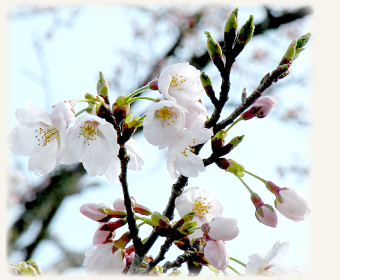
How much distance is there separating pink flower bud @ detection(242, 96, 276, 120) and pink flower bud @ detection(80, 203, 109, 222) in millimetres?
455

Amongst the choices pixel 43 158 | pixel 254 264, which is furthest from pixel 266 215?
pixel 43 158

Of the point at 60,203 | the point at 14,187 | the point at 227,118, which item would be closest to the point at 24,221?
the point at 60,203

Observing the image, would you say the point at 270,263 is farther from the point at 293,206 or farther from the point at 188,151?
the point at 188,151

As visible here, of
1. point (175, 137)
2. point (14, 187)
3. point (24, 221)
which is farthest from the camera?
point (14, 187)

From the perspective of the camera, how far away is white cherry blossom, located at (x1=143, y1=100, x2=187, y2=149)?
40.6 inches

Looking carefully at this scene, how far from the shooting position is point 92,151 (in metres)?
1.11

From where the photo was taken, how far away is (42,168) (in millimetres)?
1088

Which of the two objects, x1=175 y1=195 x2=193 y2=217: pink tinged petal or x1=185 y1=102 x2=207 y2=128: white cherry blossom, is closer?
x1=185 y1=102 x2=207 y2=128: white cherry blossom

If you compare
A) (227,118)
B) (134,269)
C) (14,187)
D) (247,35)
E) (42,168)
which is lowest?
(134,269)

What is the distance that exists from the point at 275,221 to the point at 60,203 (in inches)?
160

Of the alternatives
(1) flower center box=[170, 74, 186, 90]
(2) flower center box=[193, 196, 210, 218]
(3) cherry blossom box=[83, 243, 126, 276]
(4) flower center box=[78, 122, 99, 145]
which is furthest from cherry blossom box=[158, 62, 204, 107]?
(3) cherry blossom box=[83, 243, 126, 276]

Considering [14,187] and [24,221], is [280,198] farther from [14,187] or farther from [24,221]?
[14,187]

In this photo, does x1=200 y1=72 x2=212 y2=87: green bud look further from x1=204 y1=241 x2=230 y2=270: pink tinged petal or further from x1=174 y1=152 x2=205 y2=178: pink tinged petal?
x1=204 y1=241 x2=230 y2=270: pink tinged petal

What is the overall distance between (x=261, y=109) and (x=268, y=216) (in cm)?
29
